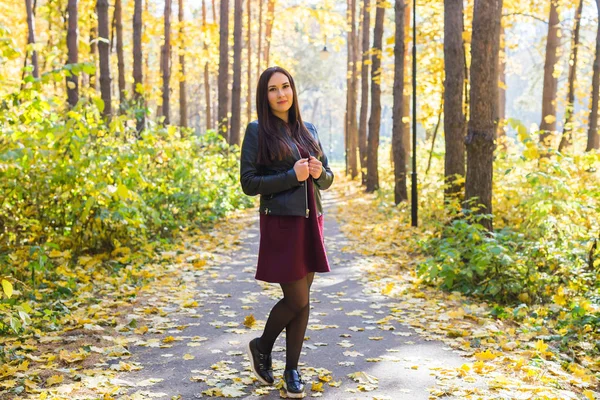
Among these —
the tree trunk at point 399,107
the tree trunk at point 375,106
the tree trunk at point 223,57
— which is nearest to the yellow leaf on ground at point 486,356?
the tree trunk at point 399,107

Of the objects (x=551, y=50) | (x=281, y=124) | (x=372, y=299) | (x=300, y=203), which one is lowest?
(x=372, y=299)

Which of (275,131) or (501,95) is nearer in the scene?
(275,131)

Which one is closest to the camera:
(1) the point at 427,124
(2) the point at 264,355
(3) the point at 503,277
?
(2) the point at 264,355

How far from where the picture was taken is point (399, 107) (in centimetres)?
1709

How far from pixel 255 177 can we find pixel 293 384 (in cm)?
142

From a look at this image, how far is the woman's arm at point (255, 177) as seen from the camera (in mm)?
4102

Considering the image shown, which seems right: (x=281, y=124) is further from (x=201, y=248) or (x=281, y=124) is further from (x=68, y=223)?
(x=201, y=248)

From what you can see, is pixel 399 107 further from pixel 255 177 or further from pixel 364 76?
pixel 255 177

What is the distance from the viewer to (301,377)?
4.64 meters

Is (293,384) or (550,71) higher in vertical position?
(550,71)

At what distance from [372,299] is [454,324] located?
150 cm

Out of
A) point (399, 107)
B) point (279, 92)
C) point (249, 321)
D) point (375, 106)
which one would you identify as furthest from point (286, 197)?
point (375, 106)

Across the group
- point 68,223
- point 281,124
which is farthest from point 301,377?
point 68,223

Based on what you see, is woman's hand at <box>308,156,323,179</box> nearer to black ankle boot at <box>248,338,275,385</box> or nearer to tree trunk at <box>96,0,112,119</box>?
black ankle boot at <box>248,338,275,385</box>
